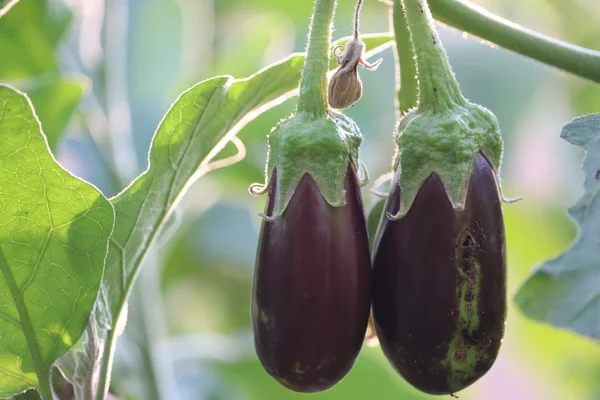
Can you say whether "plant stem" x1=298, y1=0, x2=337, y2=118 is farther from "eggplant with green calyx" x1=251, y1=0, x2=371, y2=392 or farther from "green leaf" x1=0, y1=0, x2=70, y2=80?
"green leaf" x1=0, y1=0, x2=70, y2=80

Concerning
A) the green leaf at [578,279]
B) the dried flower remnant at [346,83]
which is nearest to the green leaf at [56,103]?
the dried flower remnant at [346,83]

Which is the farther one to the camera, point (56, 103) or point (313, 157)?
point (56, 103)

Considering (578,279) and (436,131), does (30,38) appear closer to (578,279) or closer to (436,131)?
(436,131)

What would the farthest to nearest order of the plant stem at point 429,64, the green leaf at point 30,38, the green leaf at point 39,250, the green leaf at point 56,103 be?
the green leaf at point 30,38
the green leaf at point 56,103
the plant stem at point 429,64
the green leaf at point 39,250

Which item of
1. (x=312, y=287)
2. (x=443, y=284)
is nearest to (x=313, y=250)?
(x=312, y=287)

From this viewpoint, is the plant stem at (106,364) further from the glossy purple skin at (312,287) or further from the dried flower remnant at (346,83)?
the dried flower remnant at (346,83)

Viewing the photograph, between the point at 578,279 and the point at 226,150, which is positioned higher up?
the point at 578,279

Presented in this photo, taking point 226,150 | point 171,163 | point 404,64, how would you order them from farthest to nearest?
point 226,150 → point 404,64 → point 171,163
